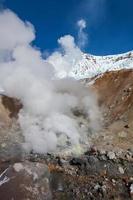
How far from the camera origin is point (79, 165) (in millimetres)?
23734

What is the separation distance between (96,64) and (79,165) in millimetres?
30795

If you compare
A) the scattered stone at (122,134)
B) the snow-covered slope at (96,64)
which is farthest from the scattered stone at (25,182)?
the snow-covered slope at (96,64)

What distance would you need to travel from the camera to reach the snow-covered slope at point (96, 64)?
157ft

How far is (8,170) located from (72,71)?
106 ft

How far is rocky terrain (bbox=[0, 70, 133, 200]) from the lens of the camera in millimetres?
19594

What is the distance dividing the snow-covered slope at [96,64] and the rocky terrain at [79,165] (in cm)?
1289

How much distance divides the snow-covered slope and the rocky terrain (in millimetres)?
12890

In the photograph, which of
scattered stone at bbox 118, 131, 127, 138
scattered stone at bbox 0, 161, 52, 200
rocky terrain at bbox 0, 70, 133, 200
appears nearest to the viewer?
scattered stone at bbox 0, 161, 52, 200

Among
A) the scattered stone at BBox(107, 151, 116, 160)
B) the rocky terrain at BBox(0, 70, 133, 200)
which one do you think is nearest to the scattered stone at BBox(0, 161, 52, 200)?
the rocky terrain at BBox(0, 70, 133, 200)

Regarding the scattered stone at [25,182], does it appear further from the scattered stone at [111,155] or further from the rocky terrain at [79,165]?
the scattered stone at [111,155]

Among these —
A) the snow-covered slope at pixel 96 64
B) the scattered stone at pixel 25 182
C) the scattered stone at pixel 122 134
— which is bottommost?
the scattered stone at pixel 25 182

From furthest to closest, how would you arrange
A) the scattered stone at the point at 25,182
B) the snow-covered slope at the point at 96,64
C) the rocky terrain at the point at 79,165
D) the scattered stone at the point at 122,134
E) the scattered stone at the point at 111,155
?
1. the snow-covered slope at the point at 96,64
2. the scattered stone at the point at 122,134
3. the scattered stone at the point at 111,155
4. the rocky terrain at the point at 79,165
5. the scattered stone at the point at 25,182

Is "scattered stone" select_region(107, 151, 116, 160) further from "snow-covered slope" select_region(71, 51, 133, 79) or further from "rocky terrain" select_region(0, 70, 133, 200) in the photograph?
"snow-covered slope" select_region(71, 51, 133, 79)

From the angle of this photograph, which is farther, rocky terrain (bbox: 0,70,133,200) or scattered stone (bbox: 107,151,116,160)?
scattered stone (bbox: 107,151,116,160)
